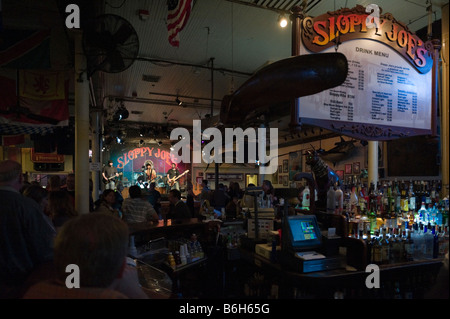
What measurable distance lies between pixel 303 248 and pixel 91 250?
5.52 feet

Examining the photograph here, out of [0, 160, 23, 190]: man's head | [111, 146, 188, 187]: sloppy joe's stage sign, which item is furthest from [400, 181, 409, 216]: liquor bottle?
[111, 146, 188, 187]: sloppy joe's stage sign

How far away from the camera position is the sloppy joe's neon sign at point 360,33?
8.01 feet

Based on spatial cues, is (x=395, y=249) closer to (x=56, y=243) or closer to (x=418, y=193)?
(x=418, y=193)

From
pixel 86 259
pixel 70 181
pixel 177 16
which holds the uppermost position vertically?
pixel 177 16

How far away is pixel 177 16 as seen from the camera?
3.55 m

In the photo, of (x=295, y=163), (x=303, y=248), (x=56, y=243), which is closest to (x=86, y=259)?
(x=56, y=243)

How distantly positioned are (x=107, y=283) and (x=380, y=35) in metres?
2.89

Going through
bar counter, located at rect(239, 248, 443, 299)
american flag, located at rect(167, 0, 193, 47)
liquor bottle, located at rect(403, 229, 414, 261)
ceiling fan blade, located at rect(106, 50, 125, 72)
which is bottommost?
bar counter, located at rect(239, 248, 443, 299)

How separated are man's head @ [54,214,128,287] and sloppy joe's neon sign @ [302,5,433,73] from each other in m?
2.06

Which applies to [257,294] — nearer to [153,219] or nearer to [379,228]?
[379,228]

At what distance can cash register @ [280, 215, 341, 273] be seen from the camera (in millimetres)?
2223

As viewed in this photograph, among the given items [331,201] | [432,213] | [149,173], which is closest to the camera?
[331,201]

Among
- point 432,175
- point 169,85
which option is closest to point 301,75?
point 432,175

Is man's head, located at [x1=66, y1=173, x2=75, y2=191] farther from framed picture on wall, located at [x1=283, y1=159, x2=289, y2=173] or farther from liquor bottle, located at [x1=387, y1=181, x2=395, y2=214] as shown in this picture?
framed picture on wall, located at [x1=283, y1=159, x2=289, y2=173]
